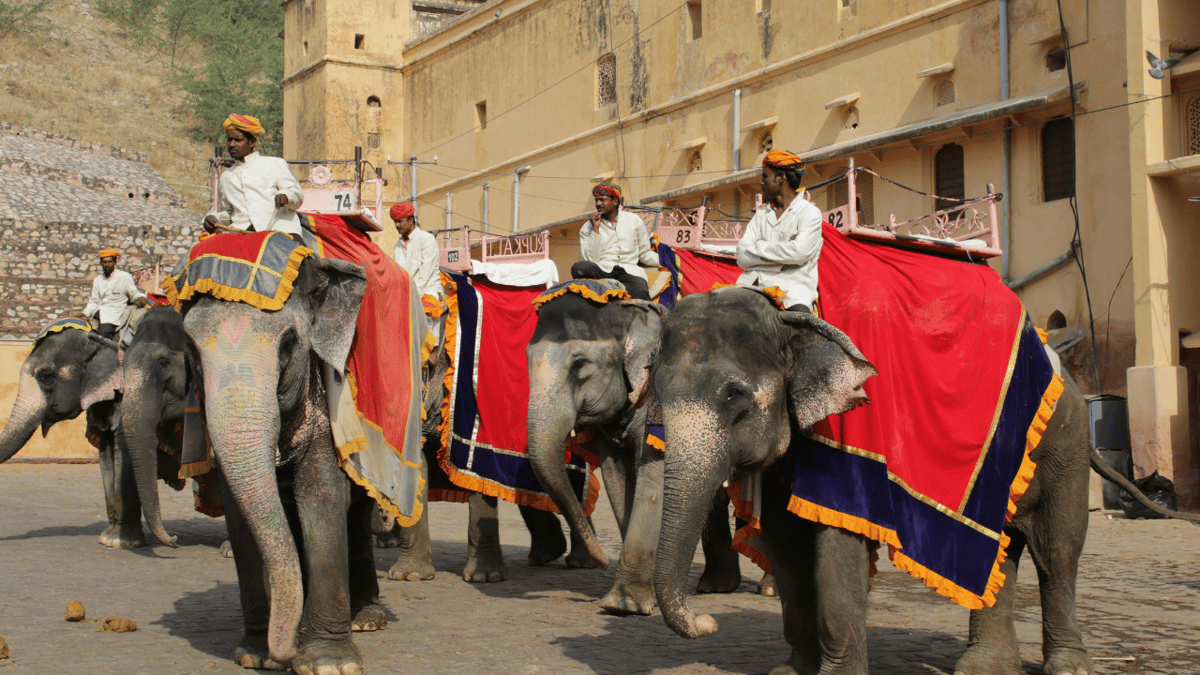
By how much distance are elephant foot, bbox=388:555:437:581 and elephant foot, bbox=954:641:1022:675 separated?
13.6 feet

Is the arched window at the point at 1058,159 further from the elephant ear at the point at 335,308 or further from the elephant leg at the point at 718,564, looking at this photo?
the elephant ear at the point at 335,308

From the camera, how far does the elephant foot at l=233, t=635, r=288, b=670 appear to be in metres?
5.56

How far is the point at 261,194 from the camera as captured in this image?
20.5ft

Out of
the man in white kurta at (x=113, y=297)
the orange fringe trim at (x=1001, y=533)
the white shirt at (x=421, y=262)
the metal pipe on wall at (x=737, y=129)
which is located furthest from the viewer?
the metal pipe on wall at (x=737, y=129)

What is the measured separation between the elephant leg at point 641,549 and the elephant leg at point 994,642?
1812 millimetres

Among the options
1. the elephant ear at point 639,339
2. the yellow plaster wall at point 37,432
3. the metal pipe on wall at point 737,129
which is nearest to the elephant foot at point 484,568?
the elephant ear at point 639,339

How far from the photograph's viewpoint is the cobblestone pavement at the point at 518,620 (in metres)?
5.79

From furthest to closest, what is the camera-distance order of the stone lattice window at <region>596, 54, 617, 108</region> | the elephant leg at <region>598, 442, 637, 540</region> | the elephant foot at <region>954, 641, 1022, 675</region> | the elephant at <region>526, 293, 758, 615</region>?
the stone lattice window at <region>596, 54, 617, 108</region>, the elephant leg at <region>598, 442, 637, 540</region>, the elephant at <region>526, 293, 758, 615</region>, the elephant foot at <region>954, 641, 1022, 675</region>

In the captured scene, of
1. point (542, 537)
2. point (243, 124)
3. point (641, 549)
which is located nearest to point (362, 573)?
point (641, 549)

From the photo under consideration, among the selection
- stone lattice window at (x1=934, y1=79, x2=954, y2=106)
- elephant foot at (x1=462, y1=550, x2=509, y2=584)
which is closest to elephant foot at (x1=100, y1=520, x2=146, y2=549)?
elephant foot at (x1=462, y1=550, x2=509, y2=584)

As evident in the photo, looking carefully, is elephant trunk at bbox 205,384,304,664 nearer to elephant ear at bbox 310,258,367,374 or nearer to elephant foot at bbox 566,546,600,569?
elephant ear at bbox 310,258,367,374

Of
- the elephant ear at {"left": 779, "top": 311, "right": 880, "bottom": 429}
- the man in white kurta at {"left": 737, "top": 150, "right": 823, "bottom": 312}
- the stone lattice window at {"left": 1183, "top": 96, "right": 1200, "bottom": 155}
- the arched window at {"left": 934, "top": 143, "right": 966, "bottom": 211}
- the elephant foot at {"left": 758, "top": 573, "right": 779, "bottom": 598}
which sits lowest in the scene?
the elephant foot at {"left": 758, "top": 573, "right": 779, "bottom": 598}

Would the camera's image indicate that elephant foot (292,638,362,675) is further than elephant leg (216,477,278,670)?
No

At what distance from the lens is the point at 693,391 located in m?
4.71
